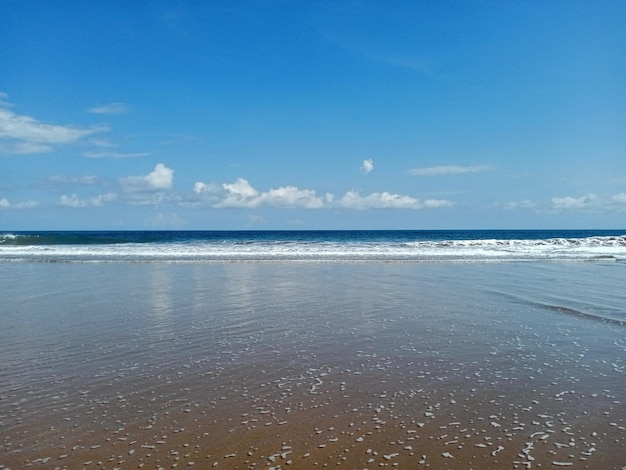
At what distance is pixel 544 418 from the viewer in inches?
216

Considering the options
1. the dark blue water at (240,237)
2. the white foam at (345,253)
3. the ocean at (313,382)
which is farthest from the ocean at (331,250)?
the ocean at (313,382)

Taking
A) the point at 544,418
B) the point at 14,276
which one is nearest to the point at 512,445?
the point at 544,418

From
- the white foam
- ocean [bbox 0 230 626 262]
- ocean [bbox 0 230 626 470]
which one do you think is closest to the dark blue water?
ocean [bbox 0 230 626 262]

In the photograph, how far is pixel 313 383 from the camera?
669 cm

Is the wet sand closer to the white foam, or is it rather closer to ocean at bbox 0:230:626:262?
the white foam

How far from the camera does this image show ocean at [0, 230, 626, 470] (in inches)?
189

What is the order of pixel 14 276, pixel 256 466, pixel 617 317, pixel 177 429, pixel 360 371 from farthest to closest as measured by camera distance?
pixel 14 276 → pixel 617 317 → pixel 360 371 → pixel 177 429 → pixel 256 466

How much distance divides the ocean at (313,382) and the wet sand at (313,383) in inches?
1.0

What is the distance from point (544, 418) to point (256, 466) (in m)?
3.35

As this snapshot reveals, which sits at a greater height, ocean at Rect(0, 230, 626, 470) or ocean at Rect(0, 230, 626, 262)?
ocean at Rect(0, 230, 626, 262)

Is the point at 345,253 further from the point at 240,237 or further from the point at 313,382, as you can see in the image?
the point at 240,237

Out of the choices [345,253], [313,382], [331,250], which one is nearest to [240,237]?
[331,250]

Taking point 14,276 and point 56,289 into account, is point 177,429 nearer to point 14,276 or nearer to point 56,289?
point 56,289

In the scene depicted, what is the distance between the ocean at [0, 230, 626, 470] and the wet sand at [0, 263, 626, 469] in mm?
26
